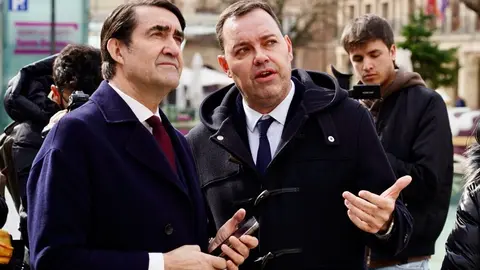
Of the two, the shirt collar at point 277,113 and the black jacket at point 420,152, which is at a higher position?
the shirt collar at point 277,113

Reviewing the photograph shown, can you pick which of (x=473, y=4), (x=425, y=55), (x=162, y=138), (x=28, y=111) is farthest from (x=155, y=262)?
(x=425, y=55)

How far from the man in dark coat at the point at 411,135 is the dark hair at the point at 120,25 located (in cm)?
218

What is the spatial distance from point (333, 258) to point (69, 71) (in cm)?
186

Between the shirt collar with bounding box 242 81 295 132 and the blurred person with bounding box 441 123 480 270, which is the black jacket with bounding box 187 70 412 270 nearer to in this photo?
the shirt collar with bounding box 242 81 295 132

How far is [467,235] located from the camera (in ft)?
11.8

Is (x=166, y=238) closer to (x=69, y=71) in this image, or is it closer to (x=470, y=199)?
(x=470, y=199)

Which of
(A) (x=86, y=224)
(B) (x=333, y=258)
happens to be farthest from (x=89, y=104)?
(B) (x=333, y=258)

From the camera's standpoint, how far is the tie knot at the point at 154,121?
343 centimetres

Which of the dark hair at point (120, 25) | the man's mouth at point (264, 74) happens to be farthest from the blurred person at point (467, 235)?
the dark hair at point (120, 25)

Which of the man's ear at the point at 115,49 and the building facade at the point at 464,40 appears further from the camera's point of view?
the building facade at the point at 464,40

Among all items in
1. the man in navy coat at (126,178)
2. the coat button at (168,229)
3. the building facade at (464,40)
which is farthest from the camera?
the building facade at (464,40)

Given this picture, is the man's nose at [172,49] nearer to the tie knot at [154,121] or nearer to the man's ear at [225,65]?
the tie knot at [154,121]

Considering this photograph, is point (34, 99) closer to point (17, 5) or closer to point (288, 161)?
point (288, 161)

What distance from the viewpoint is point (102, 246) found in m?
3.20
